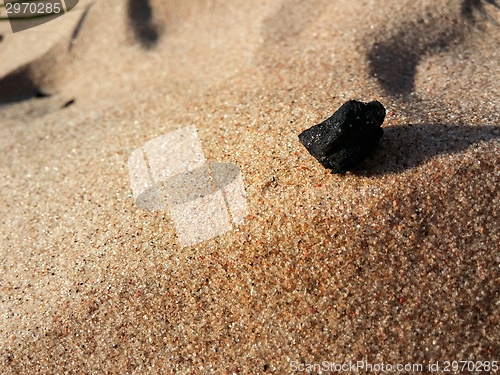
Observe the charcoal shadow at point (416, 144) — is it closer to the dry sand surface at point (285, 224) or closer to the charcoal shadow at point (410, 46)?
the dry sand surface at point (285, 224)

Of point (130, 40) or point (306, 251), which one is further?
point (130, 40)

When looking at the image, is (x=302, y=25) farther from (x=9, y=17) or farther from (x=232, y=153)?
(x=9, y=17)

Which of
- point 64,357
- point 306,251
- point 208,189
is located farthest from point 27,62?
point 306,251

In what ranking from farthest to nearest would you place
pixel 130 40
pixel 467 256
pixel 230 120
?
1. pixel 130 40
2. pixel 230 120
3. pixel 467 256

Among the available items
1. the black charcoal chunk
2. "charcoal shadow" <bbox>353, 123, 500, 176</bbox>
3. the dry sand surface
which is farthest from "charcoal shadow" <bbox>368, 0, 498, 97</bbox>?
the black charcoal chunk

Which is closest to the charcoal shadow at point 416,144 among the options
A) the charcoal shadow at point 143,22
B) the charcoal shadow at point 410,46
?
the charcoal shadow at point 410,46

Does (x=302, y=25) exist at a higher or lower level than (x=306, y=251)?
higher

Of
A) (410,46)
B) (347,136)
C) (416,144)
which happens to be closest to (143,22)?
(410,46)
